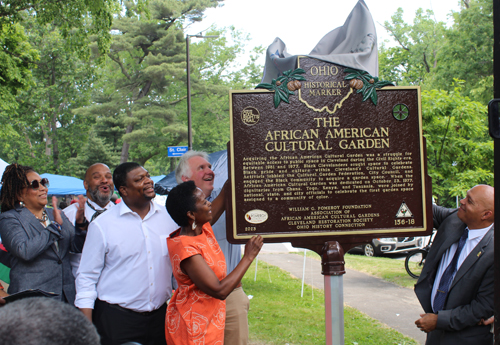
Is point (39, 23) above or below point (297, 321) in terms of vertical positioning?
above

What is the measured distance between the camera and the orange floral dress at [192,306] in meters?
2.60

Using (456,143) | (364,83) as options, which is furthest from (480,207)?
(456,143)

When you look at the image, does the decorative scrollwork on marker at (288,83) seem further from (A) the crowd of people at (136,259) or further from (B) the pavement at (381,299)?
(B) the pavement at (381,299)

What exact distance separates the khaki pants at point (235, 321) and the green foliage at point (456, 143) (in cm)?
626

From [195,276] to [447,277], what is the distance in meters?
1.95

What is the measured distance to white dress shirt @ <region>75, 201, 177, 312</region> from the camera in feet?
9.59

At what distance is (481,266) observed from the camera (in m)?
2.94

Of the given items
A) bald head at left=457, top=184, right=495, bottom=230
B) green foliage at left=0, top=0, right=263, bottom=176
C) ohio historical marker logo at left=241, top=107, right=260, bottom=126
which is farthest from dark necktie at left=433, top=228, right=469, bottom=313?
green foliage at left=0, top=0, right=263, bottom=176

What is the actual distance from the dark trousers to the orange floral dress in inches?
10.9

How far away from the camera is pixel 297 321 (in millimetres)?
6176

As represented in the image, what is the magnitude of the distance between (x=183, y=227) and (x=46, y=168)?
31.3m

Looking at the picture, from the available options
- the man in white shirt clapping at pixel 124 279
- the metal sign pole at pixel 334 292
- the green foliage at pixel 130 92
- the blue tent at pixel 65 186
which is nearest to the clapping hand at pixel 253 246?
the metal sign pole at pixel 334 292

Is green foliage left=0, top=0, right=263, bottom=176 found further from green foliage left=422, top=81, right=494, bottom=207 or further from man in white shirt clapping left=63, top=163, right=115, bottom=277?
man in white shirt clapping left=63, top=163, right=115, bottom=277

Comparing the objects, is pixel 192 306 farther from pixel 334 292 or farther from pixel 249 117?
pixel 249 117
